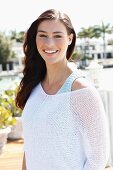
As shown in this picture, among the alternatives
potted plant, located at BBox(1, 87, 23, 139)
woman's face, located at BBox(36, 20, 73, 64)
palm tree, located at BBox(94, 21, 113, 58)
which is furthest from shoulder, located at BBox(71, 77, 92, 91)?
palm tree, located at BBox(94, 21, 113, 58)

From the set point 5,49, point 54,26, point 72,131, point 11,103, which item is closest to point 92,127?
point 72,131

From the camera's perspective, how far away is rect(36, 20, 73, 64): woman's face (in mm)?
1390

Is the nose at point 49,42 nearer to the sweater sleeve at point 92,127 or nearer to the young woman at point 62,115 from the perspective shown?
the young woman at point 62,115

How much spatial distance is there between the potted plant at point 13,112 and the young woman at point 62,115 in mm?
3452

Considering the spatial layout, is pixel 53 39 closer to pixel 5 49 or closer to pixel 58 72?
pixel 58 72

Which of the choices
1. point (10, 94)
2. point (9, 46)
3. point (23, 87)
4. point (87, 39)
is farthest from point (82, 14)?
point (23, 87)

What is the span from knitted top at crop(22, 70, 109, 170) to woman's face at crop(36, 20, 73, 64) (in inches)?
3.6

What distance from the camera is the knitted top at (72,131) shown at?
51.0 inches

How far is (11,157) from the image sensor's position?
4152 millimetres

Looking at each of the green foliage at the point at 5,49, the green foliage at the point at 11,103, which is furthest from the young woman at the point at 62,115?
the green foliage at the point at 5,49

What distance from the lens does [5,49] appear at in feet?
149

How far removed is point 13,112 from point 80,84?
3.94 meters

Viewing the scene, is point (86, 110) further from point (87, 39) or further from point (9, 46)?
point (87, 39)

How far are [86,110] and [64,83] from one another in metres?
0.14
